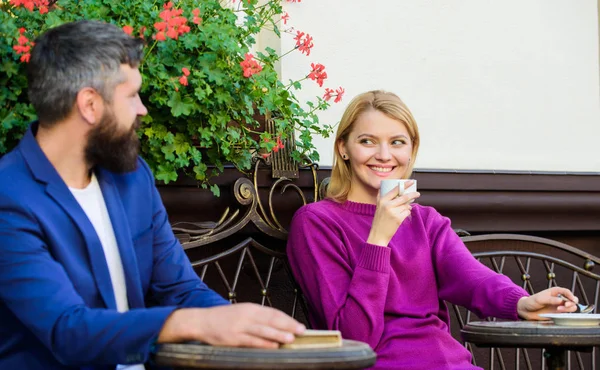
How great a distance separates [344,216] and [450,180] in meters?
0.87

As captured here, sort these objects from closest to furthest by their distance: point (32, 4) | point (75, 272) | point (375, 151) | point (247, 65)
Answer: point (75, 272)
point (32, 4)
point (247, 65)
point (375, 151)

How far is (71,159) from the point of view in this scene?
2070 millimetres

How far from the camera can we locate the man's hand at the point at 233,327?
1695 millimetres

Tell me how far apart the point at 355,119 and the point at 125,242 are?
1.17 meters

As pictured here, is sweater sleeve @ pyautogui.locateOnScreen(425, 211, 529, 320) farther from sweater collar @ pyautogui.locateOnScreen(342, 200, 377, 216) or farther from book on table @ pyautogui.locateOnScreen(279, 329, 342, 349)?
book on table @ pyautogui.locateOnScreen(279, 329, 342, 349)

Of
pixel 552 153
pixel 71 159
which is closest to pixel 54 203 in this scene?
pixel 71 159

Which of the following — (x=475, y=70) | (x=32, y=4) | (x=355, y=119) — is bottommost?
(x=355, y=119)

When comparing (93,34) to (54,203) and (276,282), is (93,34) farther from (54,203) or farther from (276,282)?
(276,282)

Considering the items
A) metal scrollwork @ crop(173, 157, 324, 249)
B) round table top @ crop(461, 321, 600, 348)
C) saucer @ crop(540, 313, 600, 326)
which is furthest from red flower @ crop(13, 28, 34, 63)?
saucer @ crop(540, 313, 600, 326)

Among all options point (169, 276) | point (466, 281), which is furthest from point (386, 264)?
point (169, 276)

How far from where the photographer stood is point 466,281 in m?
2.86

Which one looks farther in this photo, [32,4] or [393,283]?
[393,283]

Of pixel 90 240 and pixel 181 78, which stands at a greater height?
pixel 181 78

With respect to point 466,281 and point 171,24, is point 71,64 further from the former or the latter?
point 466,281
